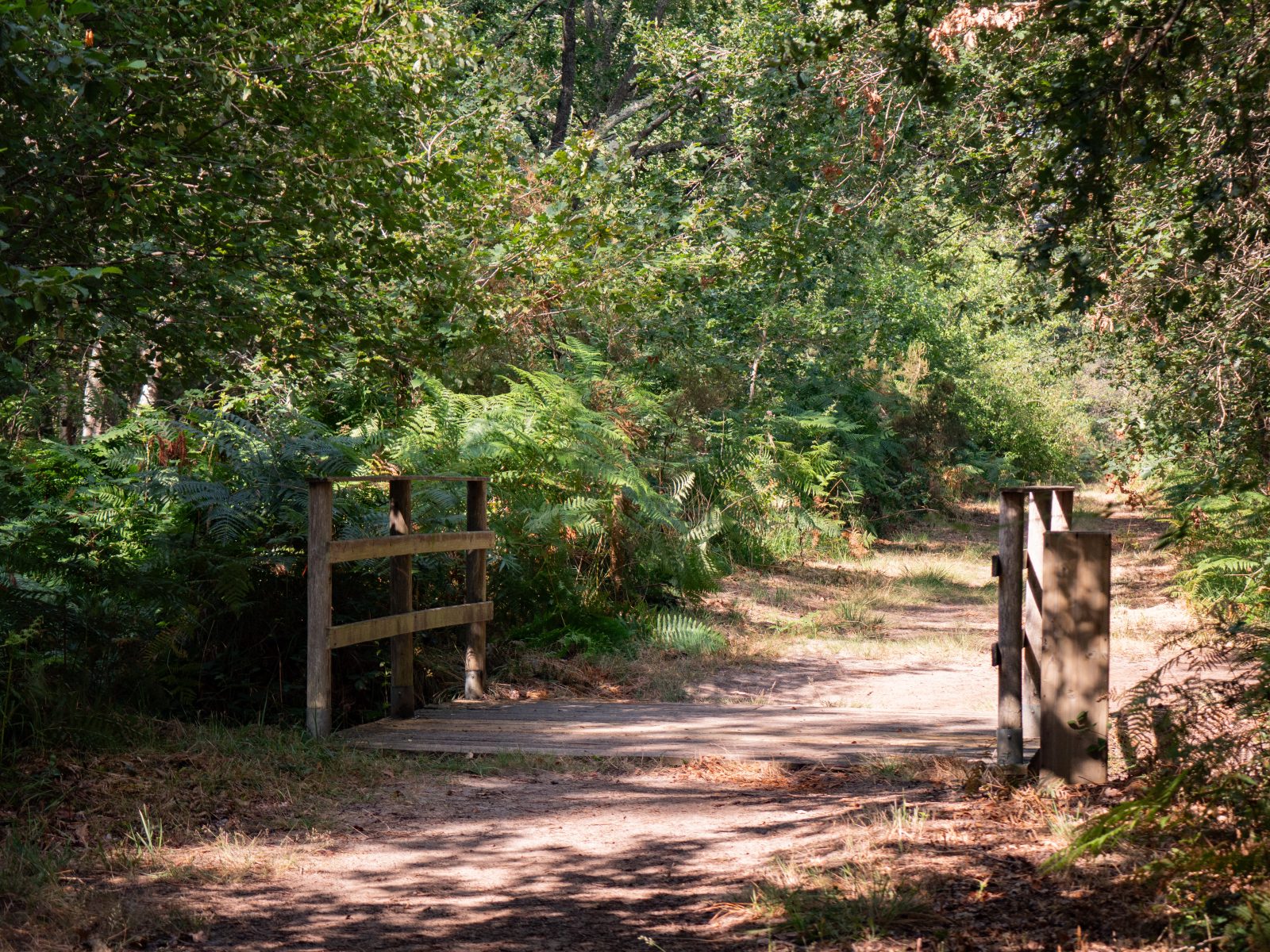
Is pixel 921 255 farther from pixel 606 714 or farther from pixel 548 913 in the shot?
Result: pixel 548 913

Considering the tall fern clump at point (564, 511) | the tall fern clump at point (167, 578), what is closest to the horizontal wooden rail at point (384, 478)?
the tall fern clump at point (167, 578)

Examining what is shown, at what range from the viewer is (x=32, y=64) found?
18.8 ft

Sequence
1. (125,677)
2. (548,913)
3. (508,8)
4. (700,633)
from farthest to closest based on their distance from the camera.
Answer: (508,8) → (700,633) → (125,677) → (548,913)

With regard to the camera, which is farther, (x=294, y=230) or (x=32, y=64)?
(x=294, y=230)

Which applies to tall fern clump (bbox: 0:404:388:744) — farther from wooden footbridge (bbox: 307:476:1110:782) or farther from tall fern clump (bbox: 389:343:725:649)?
tall fern clump (bbox: 389:343:725:649)

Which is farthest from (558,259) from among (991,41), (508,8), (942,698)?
(508,8)

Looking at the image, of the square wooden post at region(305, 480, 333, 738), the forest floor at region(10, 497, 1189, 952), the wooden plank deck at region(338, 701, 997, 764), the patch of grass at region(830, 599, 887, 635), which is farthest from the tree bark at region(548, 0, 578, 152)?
the forest floor at region(10, 497, 1189, 952)

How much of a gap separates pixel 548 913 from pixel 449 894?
1.39 feet

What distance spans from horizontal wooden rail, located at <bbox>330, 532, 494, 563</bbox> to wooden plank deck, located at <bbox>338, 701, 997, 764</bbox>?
3.33 ft

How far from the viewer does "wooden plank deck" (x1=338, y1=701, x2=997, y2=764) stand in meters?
6.05

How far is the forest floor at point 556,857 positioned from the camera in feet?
12.0

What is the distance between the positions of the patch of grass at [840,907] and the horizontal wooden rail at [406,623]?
10.7ft

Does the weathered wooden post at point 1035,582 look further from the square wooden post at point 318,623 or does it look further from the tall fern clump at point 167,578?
the tall fern clump at point 167,578

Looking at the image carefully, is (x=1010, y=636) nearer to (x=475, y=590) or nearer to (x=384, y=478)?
(x=384, y=478)
